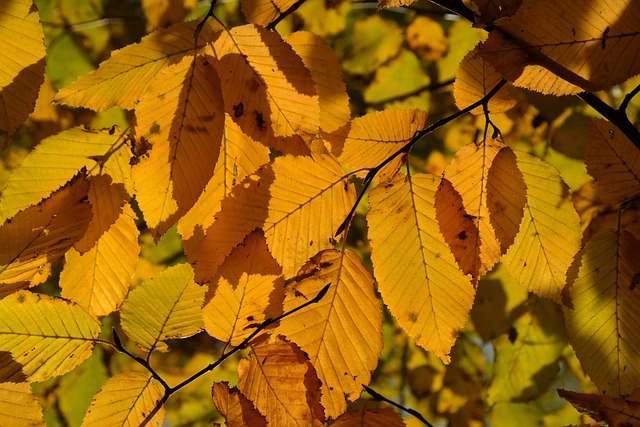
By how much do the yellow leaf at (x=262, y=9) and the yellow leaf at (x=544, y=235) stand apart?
1.08 feet

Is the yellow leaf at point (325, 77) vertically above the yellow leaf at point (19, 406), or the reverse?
the yellow leaf at point (325, 77)

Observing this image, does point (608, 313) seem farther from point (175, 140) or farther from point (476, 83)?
point (175, 140)

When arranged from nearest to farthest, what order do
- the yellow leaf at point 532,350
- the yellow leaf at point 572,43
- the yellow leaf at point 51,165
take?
the yellow leaf at point 572,43 < the yellow leaf at point 51,165 < the yellow leaf at point 532,350

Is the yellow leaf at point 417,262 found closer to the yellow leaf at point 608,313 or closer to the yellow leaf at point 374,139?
the yellow leaf at point 374,139

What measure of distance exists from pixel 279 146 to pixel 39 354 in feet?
1.22

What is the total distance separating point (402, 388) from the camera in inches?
48.5

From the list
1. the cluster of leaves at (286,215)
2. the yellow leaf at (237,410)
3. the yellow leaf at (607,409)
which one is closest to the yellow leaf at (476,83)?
the cluster of leaves at (286,215)

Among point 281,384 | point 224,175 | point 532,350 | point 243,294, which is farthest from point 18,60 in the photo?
point 532,350

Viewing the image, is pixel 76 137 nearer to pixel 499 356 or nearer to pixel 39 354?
pixel 39 354

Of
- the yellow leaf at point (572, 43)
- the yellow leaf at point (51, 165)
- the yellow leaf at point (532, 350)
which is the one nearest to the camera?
the yellow leaf at point (572, 43)

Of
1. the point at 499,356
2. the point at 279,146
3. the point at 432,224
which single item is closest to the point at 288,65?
the point at 279,146

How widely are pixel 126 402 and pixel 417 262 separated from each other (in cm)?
39

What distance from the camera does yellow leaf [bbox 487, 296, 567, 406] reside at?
1.13 meters

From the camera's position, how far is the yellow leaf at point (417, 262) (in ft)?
1.99
